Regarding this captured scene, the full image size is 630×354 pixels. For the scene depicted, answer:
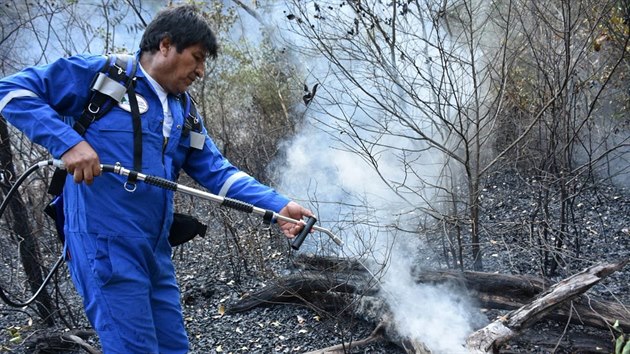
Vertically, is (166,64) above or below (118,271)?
above

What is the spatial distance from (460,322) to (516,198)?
12.3 ft

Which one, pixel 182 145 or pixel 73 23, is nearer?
pixel 182 145

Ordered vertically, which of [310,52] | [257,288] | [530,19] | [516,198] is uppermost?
[530,19]

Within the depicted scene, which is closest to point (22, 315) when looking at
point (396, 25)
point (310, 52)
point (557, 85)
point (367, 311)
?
point (367, 311)

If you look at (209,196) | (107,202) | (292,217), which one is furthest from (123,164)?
(292,217)

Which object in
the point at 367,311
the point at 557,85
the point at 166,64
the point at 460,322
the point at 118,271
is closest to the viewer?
the point at 118,271

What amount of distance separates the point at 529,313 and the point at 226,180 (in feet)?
6.60

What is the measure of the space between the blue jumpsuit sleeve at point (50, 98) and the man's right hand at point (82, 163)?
0.11ft

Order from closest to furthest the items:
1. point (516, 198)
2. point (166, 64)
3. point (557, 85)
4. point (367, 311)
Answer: point (166, 64), point (367, 311), point (557, 85), point (516, 198)

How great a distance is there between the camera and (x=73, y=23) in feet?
23.2

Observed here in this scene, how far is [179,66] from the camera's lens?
3.11m

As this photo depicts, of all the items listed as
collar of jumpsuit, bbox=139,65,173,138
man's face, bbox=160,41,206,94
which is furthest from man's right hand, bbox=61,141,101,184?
man's face, bbox=160,41,206,94

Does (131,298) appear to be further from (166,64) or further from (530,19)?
(530,19)

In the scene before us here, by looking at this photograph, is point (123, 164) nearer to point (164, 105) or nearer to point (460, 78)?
point (164, 105)
